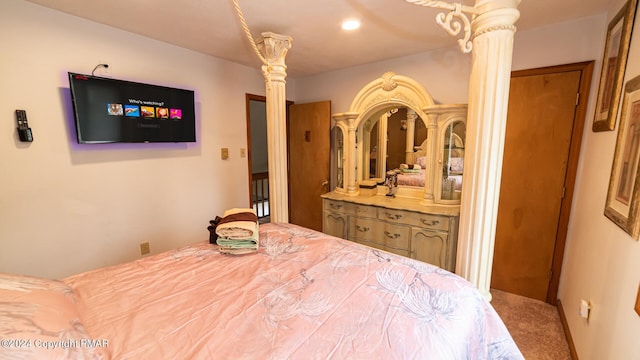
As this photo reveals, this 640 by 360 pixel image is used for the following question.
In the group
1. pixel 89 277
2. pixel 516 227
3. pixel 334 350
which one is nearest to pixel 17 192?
pixel 89 277

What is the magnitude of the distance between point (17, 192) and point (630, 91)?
3741mm

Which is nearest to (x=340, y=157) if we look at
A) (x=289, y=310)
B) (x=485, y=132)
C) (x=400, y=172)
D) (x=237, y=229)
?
(x=400, y=172)

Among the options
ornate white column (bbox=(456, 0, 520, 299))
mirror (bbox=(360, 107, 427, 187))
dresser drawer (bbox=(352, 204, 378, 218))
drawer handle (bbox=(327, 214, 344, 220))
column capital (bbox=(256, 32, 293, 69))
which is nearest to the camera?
ornate white column (bbox=(456, 0, 520, 299))

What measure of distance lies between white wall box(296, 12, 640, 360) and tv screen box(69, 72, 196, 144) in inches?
82.6

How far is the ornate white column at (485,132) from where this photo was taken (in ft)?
4.07

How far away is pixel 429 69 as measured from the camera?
272cm

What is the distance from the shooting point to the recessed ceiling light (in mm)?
2023

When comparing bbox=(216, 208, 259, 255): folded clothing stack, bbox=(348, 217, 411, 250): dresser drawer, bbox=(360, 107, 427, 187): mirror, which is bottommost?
bbox=(348, 217, 411, 250): dresser drawer

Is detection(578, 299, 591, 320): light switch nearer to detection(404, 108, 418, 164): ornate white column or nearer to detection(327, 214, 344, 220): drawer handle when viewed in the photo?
detection(404, 108, 418, 164): ornate white column

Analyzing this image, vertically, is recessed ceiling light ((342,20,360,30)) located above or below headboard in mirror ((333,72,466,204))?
above

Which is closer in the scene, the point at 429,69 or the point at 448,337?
the point at 448,337

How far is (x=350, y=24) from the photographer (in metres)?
2.07

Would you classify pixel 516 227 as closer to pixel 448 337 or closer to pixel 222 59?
pixel 448 337

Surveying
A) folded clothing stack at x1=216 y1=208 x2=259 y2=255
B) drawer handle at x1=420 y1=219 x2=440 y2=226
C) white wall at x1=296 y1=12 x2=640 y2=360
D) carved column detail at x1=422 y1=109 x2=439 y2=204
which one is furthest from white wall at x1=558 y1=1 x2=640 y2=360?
folded clothing stack at x1=216 y1=208 x2=259 y2=255
